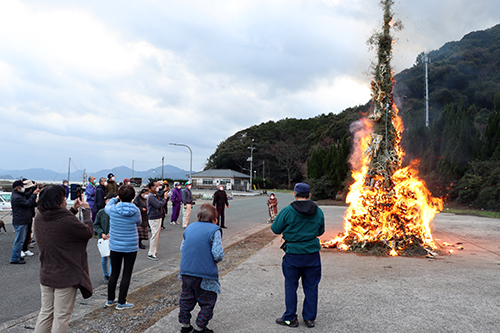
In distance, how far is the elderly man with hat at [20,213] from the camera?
6.94m

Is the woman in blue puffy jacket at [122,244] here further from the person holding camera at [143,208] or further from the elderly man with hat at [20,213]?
the elderly man with hat at [20,213]

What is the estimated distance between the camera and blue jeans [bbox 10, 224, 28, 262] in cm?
687

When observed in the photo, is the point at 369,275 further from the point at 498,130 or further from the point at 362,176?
the point at 498,130

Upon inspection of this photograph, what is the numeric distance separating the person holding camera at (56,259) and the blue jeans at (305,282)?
221 cm

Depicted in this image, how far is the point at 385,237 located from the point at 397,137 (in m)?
Result: 2.75

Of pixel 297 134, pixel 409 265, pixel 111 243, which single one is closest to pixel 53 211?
pixel 111 243

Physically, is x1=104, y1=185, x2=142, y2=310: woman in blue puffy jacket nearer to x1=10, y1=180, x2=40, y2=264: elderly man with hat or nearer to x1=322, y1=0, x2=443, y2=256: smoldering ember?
x1=10, y1=180, x2=40, y2=264: elderly man with hat

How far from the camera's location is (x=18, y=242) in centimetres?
695

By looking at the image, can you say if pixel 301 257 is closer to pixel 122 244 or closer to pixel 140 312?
pixel 140 312

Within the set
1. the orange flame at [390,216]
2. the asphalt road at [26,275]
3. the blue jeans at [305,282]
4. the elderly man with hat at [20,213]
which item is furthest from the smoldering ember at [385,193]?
the elderly man with hat at [20,213]

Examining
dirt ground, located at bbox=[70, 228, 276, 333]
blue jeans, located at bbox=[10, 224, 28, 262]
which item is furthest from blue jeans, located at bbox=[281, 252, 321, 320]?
blue jeans, located at bbox=[10, 224, 28, 262]

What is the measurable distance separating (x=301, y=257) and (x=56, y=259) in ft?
8.40

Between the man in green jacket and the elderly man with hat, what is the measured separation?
5.96 meters

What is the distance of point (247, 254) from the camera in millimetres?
8492
